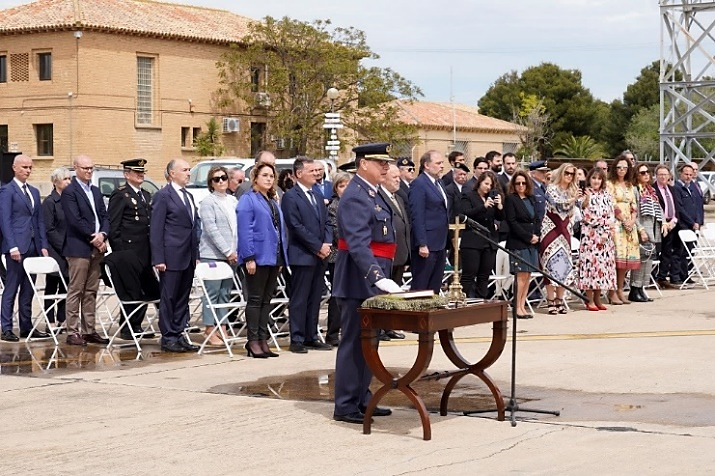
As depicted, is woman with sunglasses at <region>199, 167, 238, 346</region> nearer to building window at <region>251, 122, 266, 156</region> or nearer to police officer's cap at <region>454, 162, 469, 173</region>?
police officer's cap at <region>454, 162, 469, 173</region>

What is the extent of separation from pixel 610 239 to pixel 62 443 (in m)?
10.2

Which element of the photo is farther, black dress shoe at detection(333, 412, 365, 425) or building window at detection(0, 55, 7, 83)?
building window at detection(0, 55, 7, 83)

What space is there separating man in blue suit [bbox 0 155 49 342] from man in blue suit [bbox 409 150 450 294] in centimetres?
418

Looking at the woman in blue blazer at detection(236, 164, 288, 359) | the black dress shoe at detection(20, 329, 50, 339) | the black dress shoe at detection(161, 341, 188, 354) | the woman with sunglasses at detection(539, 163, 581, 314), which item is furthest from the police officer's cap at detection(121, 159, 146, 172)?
the woman with sunglasses at detection(539, 163, 581, 314)

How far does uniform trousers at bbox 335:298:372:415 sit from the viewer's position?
9.20m

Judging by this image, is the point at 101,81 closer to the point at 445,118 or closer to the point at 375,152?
the point at 445,118

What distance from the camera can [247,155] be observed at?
188 ft

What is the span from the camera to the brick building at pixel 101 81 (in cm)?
4962

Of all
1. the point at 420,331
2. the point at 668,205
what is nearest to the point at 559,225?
the point at 668,205

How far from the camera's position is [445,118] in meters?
73.6

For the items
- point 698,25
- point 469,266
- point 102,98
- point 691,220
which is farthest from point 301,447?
point 102,98

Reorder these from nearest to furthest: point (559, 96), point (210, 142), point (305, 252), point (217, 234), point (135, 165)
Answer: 1. point (305, 252)
2. point (217, 234)
3. point (135, 165)
4. point (210, 142)
5. point (559, 96)

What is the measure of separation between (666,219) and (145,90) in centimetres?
3612

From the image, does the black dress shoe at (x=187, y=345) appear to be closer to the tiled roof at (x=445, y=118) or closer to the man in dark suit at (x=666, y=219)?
the man in dark suit at (x=666, y=219)
